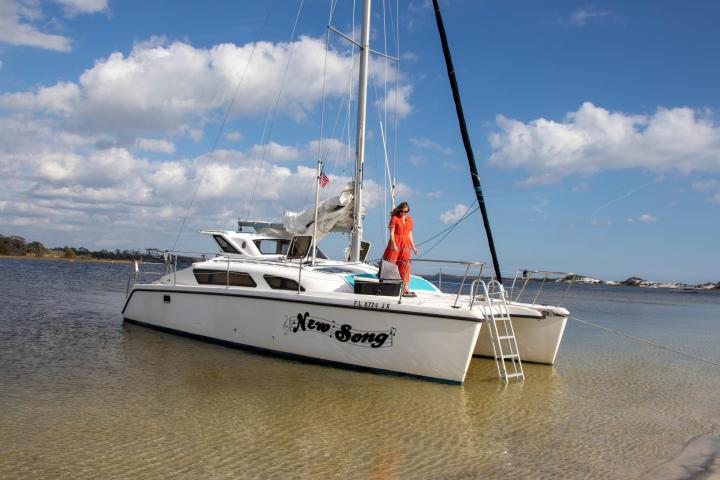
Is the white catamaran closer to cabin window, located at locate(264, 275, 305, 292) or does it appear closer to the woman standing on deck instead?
cabin window, located at locate(264, 275, 305, 292)

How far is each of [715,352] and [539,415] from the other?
920cm

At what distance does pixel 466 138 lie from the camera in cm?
1207

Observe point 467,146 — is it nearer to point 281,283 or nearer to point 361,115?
point 361,115

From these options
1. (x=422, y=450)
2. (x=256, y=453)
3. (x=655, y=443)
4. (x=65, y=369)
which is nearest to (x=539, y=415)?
(x=655, y=443)

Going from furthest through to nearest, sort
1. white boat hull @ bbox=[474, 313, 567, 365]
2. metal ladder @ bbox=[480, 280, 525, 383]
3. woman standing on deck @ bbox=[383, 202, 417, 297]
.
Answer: white boat hull @ bbox=[474, 313, 567, 365] < woman standing on deck @ bbox=[383, 202, 417, 297] < metal ladder @ bbox=[480, 280, 525, 383]

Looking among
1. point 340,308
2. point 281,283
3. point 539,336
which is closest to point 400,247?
point 340,308

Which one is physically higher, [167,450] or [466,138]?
[466,138]

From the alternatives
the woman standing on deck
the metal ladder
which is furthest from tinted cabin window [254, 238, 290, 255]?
the metal ladder

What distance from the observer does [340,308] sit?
32.2ft

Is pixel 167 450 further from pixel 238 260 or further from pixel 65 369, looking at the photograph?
pixel 238 260

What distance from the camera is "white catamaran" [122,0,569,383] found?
914 centimetres

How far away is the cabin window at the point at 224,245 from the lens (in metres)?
14.0

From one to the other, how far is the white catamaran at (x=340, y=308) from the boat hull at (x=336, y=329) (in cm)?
2

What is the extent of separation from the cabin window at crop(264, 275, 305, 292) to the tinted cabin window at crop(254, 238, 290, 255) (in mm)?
2884
